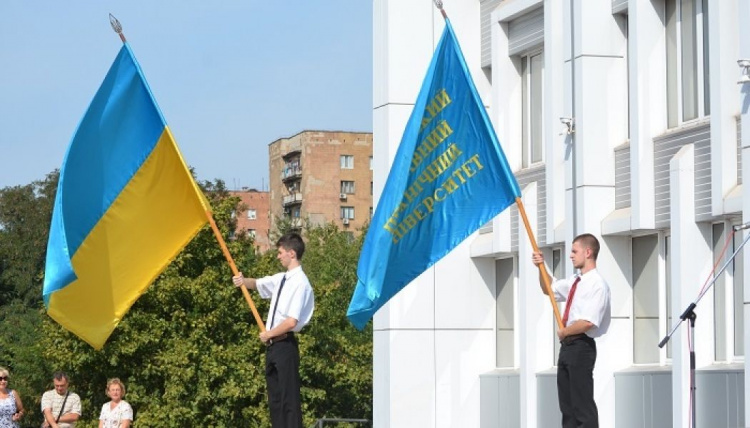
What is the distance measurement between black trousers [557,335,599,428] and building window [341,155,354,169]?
125m

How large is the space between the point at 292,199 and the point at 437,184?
12848cm

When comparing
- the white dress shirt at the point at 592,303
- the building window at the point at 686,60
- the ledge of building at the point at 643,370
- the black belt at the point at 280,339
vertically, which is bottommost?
the ledge of building at the point at 643,370

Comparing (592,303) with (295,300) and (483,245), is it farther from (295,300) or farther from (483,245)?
(483,245)

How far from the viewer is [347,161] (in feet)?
460

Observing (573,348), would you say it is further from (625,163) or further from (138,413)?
(138,413)

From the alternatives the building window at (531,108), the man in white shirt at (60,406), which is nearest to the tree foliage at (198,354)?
the building window at (531,108)

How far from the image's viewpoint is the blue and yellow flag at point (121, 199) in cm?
1633

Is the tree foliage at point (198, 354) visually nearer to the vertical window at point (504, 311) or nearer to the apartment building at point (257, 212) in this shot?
the vertical window at point (504, 311)

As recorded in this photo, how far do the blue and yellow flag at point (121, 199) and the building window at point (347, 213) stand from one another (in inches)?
4821

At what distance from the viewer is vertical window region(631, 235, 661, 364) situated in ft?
72.7

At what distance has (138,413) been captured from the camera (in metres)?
49.9

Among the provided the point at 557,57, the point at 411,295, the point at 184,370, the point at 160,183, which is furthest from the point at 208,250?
the point at 160,183

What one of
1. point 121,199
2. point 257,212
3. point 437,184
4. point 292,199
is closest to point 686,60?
point 437,184

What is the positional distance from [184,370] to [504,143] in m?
25.5
